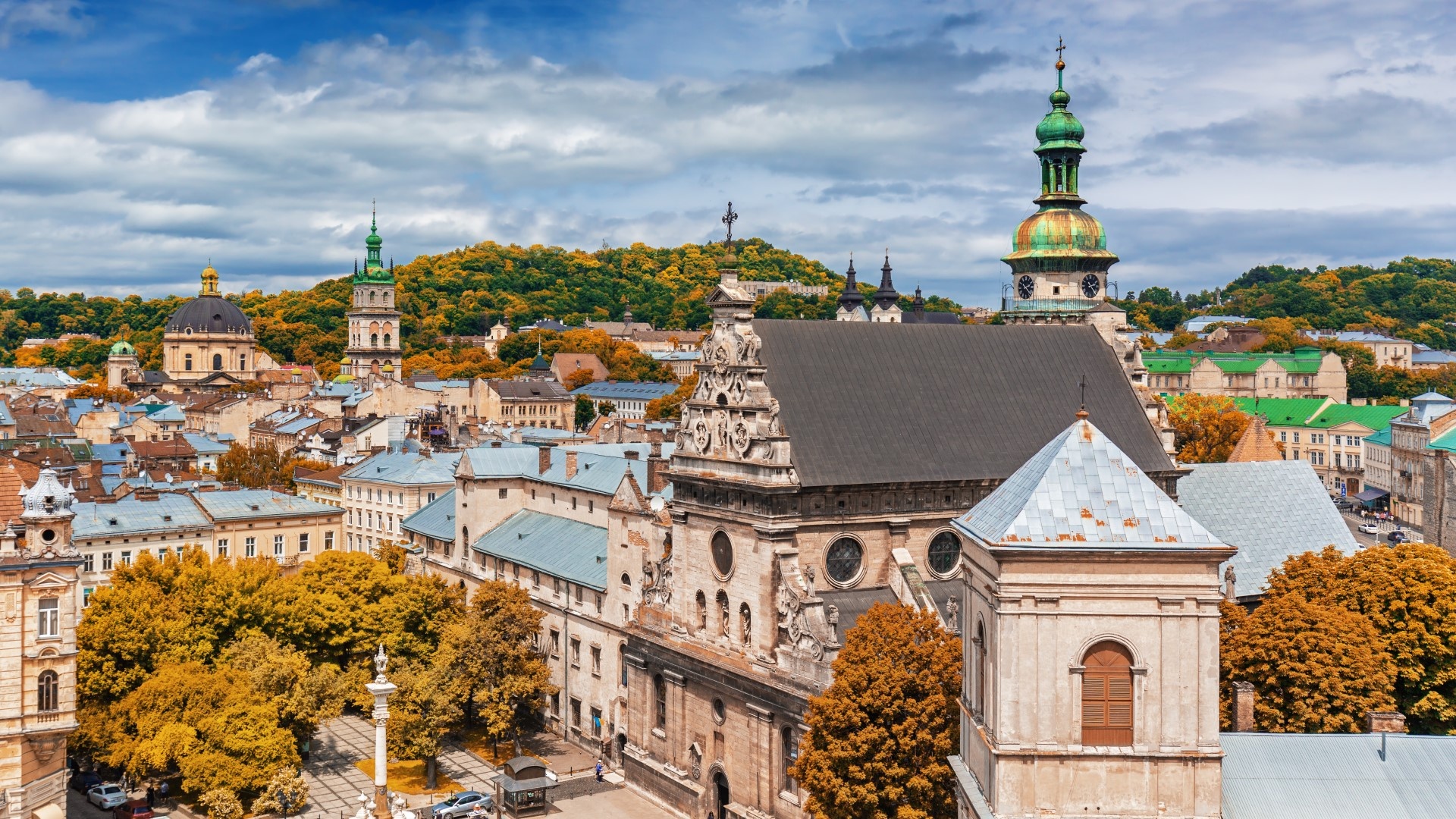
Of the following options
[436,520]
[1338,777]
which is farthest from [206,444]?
[1338,777]

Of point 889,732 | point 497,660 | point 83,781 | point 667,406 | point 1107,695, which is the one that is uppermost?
point 667,406

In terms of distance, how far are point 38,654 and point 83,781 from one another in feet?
44.6

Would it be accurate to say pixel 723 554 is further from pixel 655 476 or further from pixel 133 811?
pixel 133 811

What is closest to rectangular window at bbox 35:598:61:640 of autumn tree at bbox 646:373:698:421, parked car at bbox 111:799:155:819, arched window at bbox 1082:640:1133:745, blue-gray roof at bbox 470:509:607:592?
parked car at bbox 111:799:155:819

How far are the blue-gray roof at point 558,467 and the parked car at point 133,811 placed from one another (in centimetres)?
2822

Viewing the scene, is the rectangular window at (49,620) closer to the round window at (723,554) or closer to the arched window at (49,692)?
the arched window at (49,692)

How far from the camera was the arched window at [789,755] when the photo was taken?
51.9 metres

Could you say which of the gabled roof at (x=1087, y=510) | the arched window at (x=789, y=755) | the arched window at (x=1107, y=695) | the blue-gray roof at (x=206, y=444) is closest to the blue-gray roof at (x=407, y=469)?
the blue-gray roof at (x=206, y=444)

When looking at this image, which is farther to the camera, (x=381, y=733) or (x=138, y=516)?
(x=138, y=516)

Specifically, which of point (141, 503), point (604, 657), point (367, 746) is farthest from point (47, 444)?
point (604, 657)

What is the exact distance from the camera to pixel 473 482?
8212 cm

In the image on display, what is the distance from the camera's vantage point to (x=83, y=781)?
60781 millimetres

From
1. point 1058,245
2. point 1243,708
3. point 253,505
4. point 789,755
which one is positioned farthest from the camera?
point 253,505

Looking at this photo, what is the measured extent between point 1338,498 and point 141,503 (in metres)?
125
